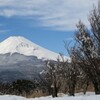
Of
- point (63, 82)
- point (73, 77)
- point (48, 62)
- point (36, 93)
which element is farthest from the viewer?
point (36, 93)

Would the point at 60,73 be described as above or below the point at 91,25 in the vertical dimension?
below

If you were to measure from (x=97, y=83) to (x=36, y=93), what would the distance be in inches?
393

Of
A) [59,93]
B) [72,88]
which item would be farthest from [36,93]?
[72,88]

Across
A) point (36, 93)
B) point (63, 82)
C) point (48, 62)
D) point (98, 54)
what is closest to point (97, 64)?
point (98, 54)

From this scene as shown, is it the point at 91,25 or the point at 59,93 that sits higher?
the point at 91,25

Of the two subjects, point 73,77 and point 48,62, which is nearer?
point 73,77

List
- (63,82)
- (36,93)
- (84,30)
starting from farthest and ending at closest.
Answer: (36,93), (63,82), (84,30)

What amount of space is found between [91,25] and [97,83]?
2.93 m

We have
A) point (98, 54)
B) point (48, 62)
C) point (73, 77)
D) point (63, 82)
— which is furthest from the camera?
point (48, 62)

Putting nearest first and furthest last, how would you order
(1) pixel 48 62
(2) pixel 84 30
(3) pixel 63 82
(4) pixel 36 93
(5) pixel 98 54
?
1. (5) pixel 98 54
2. (2) pixel 84 30
3. (3) pixel 63 82
4. (1) pixel 48 62
5. (4) pixel 36 93

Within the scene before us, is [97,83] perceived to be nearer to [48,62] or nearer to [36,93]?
[48,62]

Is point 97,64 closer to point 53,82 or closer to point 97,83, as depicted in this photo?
point 97,83

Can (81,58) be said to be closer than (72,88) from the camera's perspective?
Yes

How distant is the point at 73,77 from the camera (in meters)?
24.9
